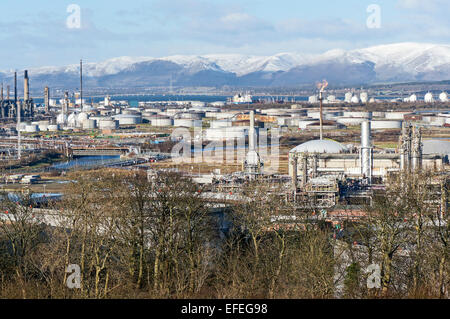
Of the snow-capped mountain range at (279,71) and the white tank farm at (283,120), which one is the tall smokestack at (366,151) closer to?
the white tank farm at (283,120)

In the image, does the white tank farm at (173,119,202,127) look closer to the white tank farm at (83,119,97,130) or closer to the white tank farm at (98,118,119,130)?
the white tank farm at (98,118,119,130)

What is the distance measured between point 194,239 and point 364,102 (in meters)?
83.0

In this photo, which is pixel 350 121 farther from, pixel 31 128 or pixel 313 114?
pixel 31 128

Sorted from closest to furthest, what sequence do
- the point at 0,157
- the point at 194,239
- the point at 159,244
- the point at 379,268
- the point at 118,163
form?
1. the point at 379,268
2. the point at 159,244
3. the point at 194,239
4. the point at 118,163
5. the point at 0,157

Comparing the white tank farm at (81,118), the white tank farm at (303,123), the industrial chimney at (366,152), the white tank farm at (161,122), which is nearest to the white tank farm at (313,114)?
the white tank farm at (303,123)

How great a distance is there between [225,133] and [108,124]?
16.3 m

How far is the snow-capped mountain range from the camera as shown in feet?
387

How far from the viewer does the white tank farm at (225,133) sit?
50759mm

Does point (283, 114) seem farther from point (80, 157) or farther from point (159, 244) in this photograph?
point (159, 244)

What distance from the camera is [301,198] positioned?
20.1 metres

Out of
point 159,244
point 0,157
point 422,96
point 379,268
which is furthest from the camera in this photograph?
point 422,96

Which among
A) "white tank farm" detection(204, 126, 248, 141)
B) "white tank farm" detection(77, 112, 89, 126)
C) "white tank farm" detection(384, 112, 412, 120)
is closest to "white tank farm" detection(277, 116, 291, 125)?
"white tank farm" detection(384, 112, 412, 120)
